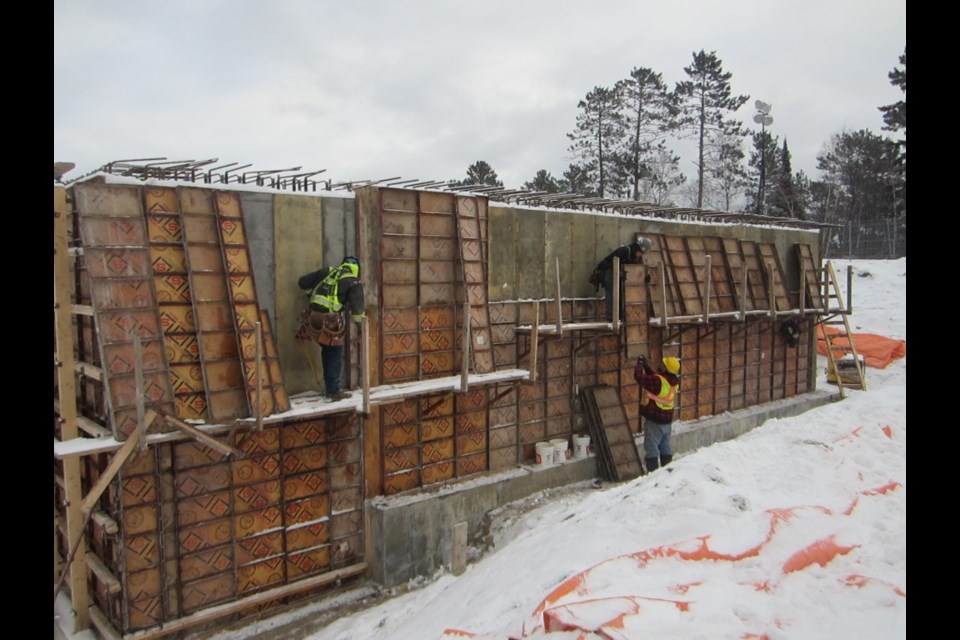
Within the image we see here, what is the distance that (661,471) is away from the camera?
8398 mm

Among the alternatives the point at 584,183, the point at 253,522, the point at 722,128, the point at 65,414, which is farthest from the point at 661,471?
the point at 722,128

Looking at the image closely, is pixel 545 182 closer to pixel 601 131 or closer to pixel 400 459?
pixel 601 131

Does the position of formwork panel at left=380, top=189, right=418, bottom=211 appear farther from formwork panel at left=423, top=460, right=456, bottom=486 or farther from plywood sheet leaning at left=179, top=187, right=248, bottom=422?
formwork panel at left=423, top=460, right=456, bottom=486

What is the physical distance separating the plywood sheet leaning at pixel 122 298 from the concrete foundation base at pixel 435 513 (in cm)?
340

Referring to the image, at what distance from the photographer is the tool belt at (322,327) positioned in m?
7.96

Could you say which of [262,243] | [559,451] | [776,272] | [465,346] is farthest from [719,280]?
[262,243]

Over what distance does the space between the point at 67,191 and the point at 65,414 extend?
2.56 m

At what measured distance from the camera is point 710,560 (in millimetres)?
5652

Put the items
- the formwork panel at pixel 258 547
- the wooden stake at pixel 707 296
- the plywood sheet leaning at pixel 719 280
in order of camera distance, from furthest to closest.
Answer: the plywood sheet leaning at pixel 719 280
the wooden stake at pixel 707 296
the formwork panel at pixel 258 547

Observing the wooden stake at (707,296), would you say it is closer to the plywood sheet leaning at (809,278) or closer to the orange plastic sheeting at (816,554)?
the plywood sheet leaning at (809,278)

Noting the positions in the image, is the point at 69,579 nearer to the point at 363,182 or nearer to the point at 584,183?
the point at 363,182

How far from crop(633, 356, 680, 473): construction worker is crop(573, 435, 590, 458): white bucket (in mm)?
1076

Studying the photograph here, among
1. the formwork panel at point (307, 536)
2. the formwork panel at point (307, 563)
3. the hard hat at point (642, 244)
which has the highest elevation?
the hard hat at point (642, 244)

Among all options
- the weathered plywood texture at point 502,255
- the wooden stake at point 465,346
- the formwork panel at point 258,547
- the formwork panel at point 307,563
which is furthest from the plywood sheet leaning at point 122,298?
the weathered plywood texture at point 502,255
